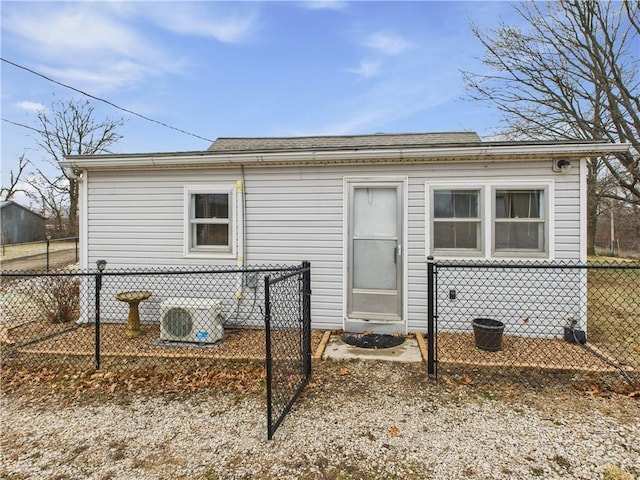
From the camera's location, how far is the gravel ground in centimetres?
216

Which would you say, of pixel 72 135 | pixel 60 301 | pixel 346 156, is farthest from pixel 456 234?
pixel 72 135

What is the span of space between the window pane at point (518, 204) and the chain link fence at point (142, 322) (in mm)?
3154

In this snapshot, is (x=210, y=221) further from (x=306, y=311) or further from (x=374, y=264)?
(x=306, y=311)

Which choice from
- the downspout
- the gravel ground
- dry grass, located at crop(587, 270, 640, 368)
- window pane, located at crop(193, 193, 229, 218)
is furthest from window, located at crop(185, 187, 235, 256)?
dry grass, located at crop(587, 270, 640, 368)

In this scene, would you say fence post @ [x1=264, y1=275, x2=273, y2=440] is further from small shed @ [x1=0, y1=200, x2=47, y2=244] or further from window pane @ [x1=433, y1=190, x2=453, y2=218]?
small shed @ [x1=0, y1=200, x2=47, y2=244]

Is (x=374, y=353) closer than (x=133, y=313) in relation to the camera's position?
Yes

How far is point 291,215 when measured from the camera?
5.18 m

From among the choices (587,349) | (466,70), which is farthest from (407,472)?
(466,70)

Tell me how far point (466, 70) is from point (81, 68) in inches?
498

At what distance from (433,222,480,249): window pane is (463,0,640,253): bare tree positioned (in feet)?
27.5

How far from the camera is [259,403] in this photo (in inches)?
117

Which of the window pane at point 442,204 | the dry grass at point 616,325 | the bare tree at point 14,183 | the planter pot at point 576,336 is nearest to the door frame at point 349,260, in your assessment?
the window pane at point 442,204

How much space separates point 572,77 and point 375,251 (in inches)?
440

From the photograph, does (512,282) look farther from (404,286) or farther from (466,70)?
(466,70)
